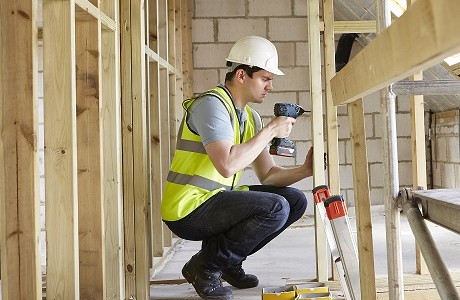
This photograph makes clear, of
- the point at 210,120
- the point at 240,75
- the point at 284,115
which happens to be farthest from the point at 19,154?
the point at 240,75

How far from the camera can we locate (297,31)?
22.1ft

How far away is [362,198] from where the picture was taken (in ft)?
5.01

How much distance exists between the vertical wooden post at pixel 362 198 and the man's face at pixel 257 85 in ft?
5.53

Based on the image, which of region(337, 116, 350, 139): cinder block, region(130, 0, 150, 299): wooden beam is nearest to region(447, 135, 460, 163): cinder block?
region(337, 116, 350, 139): cinder block

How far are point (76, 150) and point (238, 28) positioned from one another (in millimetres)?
4586

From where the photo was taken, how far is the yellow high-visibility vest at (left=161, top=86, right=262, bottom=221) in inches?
121

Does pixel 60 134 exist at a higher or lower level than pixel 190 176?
higher

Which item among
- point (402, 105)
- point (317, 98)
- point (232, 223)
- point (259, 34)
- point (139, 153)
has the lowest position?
point (232, 223)

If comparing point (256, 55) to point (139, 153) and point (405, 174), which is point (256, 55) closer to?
point (139, 153)

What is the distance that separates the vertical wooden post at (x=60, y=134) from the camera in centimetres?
215

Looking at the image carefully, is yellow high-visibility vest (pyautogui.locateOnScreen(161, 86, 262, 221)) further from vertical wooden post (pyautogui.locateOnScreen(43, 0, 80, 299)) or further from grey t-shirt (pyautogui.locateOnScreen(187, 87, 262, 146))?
vertical wooden post (pyautogui.locateOnScreen(43, 0, 80, 299))

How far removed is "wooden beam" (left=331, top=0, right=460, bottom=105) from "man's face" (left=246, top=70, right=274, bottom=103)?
2.20m

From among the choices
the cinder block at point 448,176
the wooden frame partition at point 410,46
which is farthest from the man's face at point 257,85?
the cinder block at point 448,176

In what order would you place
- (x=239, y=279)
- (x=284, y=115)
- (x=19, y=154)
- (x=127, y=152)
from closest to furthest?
(x=19, y=154)
(x=284, y=115)
(x=127, y=152)
(x=239, y=279)
